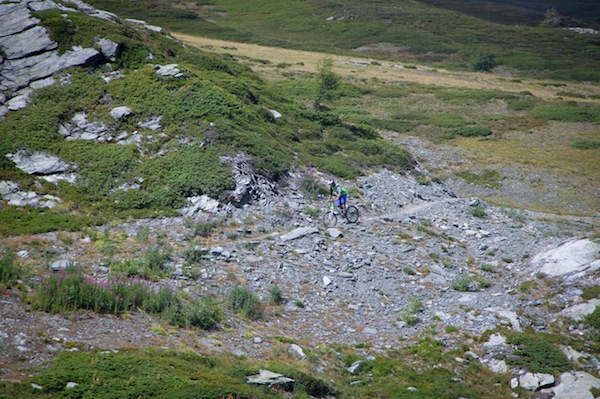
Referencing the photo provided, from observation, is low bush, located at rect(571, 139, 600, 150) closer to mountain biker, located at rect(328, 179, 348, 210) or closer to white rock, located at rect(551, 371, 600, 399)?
mountain biker, located at rect(328, 179, 348, 210)

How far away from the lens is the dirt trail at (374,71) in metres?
93.1

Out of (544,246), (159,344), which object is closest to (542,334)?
(544,246)

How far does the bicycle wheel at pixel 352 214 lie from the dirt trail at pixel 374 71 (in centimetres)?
5718

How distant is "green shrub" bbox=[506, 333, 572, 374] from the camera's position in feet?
58.2

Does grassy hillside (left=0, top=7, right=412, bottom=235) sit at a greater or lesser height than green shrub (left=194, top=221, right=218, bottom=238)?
greater

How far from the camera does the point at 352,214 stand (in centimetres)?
3008

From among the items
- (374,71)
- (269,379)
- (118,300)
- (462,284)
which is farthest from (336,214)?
(374,71)

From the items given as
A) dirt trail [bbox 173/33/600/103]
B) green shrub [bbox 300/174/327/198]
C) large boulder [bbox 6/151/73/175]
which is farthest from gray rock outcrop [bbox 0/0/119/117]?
dirt trail [bbox 173/33/600/103]

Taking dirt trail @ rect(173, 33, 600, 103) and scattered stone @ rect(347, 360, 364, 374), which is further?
dirt trail @ rect(173, 33, 600, 103)

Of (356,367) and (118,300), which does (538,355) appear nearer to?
(356,367)

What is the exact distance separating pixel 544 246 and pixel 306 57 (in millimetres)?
87805

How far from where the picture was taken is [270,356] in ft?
58.3

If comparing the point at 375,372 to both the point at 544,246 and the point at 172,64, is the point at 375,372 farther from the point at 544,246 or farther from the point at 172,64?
the point at 172,64

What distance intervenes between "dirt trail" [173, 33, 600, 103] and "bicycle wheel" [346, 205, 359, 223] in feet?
188
